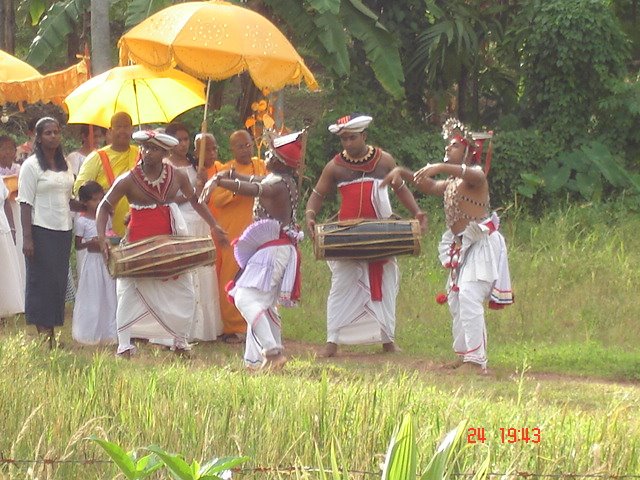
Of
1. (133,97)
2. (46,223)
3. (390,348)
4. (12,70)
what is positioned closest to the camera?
(46,223)

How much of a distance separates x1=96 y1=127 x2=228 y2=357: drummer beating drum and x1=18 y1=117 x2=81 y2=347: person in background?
67cm

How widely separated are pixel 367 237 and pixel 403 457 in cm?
573

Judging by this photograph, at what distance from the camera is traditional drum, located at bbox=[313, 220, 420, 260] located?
9.20 metres

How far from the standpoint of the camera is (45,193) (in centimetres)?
952

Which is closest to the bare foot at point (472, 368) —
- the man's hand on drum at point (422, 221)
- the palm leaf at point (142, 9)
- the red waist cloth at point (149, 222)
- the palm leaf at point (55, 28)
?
the man's hand on drum at point (422, 221)

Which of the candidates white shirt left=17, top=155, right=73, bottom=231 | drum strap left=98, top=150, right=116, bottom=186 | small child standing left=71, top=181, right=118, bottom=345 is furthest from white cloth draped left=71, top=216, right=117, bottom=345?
white shirt left=17, top=155, right=73, bottom=231

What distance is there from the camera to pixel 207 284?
10.7 meters

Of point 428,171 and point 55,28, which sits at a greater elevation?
point 55,28

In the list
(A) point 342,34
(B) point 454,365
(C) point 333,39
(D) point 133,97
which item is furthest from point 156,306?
(A) point 342,34

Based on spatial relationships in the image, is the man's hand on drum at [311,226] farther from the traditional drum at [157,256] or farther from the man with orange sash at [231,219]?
the man with orange sash at [231,219]

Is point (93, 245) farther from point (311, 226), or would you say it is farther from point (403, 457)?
point (403, 457)

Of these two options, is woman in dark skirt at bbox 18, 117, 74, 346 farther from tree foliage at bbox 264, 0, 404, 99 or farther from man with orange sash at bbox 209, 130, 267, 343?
tree foliage at bbox 264, 0, 404, 99

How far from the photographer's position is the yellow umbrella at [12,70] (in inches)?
480

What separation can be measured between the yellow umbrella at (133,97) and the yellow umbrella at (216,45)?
483mm
